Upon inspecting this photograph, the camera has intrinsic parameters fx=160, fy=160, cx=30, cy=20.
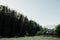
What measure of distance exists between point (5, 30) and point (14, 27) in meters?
5.22

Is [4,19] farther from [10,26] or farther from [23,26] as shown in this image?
[23,26]

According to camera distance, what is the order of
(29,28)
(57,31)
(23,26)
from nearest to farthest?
(57,31), (23,26), (29,28)

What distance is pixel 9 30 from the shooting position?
52969mm

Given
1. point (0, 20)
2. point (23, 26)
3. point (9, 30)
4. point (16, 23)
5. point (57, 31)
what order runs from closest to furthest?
point (57, 31) < point (0, 20) < point (9, 30) < point (16, 23) < point (23, 26)

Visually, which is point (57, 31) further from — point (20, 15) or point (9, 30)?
point (20, 15)

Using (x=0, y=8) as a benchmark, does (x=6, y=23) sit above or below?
below

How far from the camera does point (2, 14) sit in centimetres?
5009

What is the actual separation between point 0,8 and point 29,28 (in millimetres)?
19544

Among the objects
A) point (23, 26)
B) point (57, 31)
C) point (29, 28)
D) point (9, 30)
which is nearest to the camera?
point (57, 31)

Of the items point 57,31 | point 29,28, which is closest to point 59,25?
point 57,31

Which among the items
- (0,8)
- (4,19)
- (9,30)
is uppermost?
(0,8)

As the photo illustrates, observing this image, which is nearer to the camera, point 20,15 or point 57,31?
point 57,31

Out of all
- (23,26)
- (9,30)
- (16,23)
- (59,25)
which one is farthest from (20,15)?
(59,25)

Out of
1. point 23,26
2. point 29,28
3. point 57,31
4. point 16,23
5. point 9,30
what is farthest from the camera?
point 29,28
